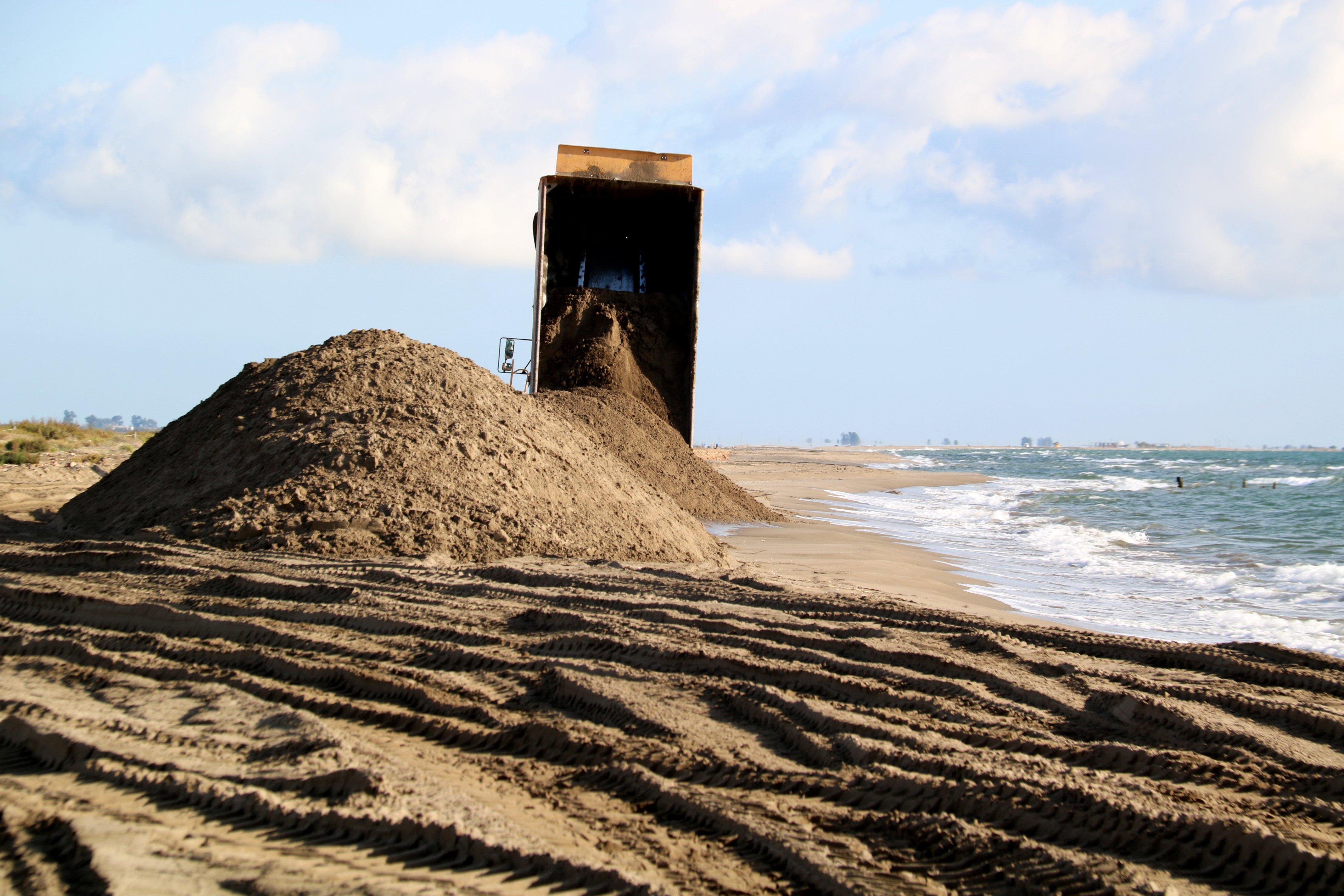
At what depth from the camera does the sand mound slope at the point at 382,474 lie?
6.16 meters

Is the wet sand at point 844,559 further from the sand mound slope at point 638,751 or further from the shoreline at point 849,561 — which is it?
the sand mound slope at point 638,751

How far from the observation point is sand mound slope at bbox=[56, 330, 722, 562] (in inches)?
242

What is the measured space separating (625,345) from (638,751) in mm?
9255

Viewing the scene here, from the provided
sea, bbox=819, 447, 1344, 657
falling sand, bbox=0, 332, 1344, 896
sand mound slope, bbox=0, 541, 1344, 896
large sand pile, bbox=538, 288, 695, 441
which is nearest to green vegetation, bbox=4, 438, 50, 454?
large sand pile, bbox=538, 288, 695, 441

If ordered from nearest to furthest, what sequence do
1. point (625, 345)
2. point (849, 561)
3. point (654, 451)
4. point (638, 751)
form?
point (638, 751) → point (849, 561) → point (654, 451) → point (625, 345)

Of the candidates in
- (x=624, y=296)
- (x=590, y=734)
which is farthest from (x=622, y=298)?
(x=590, y=734)

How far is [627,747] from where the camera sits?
2863mm

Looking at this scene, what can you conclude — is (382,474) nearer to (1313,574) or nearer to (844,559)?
(844,559)

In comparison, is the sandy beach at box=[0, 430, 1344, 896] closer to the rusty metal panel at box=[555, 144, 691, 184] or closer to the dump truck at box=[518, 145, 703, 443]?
the dump truck at box=[518, 145, 703, 443]

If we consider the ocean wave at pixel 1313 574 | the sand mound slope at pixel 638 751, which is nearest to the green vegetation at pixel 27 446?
the sand mound slope at pixel 638 751

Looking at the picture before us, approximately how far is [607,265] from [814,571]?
22.2ft

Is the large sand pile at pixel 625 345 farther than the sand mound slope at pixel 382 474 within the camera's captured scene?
Yes

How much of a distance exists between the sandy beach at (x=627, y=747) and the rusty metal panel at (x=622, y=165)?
320 inches

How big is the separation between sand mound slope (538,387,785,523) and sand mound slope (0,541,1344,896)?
551cm
